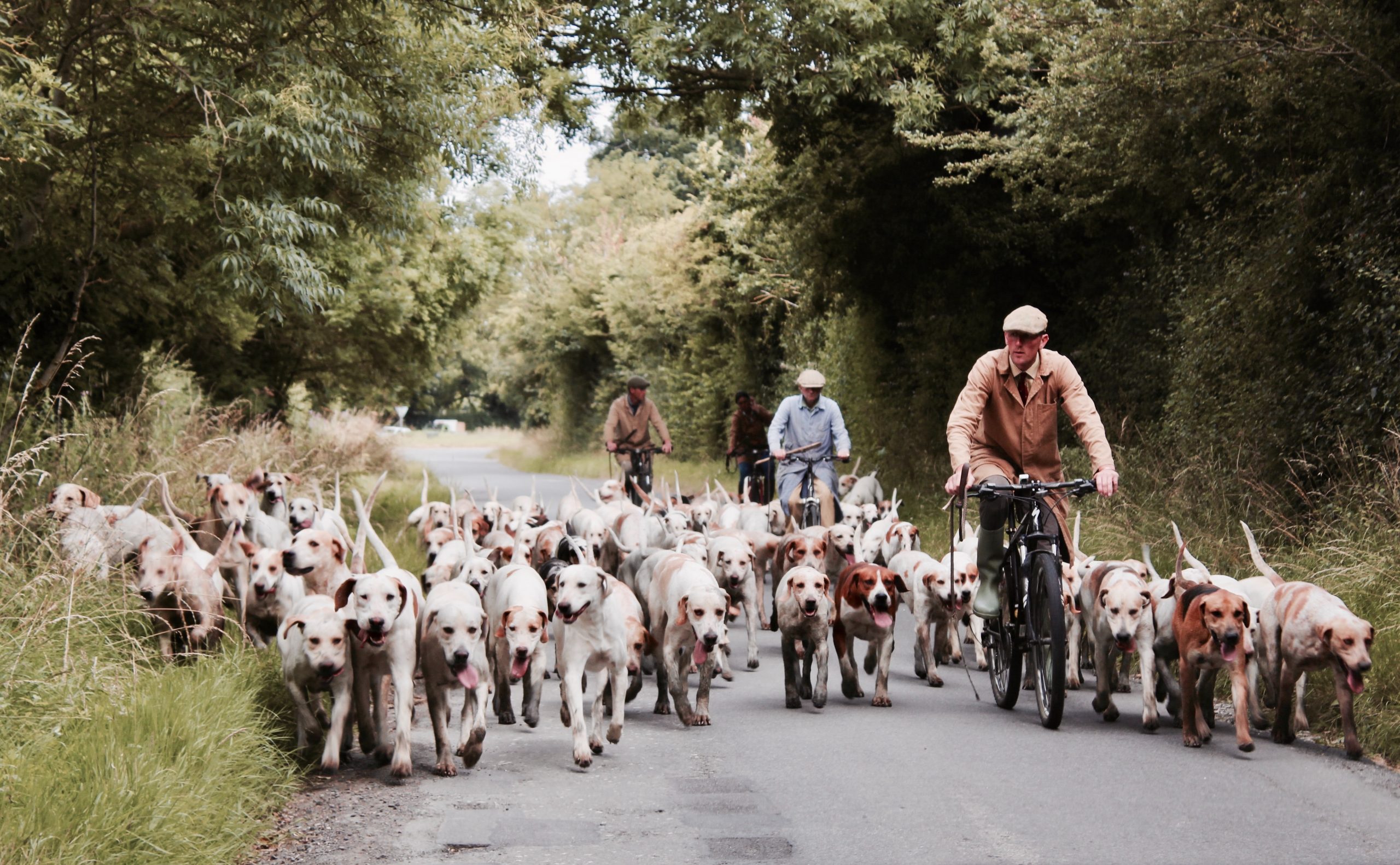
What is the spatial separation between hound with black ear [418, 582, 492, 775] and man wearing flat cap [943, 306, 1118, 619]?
2.82 metres

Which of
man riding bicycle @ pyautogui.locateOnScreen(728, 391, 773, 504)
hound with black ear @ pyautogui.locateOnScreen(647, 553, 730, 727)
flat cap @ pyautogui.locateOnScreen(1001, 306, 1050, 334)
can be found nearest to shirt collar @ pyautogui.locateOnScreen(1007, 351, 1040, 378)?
flat cap @ pyautogui.locateOnScreen(1001, 306, 1050, 334)

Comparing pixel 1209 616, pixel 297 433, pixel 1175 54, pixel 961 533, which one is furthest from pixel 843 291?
pixel 1209 616

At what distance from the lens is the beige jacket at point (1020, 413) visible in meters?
8.45

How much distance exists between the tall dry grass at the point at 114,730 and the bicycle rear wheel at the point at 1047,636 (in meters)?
3.96

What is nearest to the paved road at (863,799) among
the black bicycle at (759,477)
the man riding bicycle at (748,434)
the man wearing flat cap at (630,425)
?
the man wearing flat cap at (630,425)

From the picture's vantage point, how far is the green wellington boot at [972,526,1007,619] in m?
8.65

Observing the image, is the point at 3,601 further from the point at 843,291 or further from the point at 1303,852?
the point at 843,291

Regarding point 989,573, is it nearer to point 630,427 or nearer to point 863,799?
point 863,799

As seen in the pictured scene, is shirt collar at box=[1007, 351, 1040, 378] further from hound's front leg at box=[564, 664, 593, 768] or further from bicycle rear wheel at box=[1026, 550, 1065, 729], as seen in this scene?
hound's front leg at box=[564, 664, 593, 768]

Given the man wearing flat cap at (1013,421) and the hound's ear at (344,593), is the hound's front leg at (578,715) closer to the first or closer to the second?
the hound's ear at (344,593)

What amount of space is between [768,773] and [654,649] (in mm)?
1660

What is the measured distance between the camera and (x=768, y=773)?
7117 millimetres

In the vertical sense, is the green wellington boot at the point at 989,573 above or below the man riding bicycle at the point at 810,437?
below

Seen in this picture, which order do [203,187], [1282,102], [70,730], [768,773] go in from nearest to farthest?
[70,730]
[768,773]
[1282,102]
[203,187]
